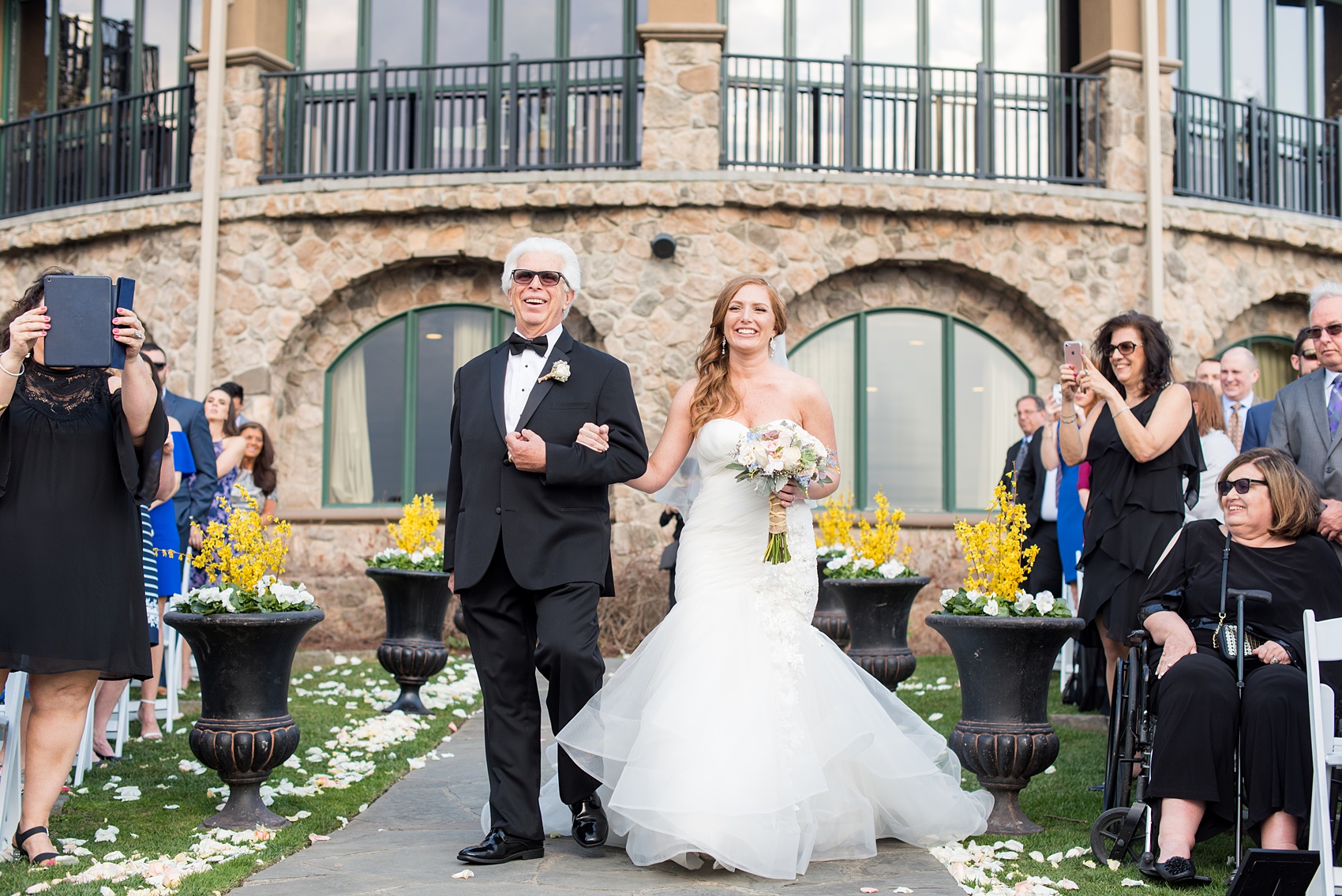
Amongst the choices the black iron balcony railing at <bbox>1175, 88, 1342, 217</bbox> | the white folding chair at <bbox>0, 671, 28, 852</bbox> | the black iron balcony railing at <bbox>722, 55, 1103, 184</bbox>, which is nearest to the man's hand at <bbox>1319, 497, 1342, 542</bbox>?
the white folding chair at <bbox>0, 671, 28, 852</bbox>

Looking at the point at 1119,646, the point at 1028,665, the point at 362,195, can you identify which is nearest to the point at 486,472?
the point at 1028,665

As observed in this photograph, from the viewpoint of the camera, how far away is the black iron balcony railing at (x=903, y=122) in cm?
1370

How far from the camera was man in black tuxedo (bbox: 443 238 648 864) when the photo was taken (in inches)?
183

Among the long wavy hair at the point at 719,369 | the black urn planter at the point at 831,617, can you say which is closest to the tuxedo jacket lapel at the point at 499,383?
the long wavy hair at the point at 719,369

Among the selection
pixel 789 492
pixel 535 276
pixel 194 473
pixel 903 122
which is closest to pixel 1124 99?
pixel 903 122

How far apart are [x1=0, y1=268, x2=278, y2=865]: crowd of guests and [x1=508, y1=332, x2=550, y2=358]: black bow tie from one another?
1342 millimetres

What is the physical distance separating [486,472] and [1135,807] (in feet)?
8.51

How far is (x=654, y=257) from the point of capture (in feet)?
42.8

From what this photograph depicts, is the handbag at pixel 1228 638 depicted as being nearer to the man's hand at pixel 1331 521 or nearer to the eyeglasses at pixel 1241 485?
the eyeglasses at pixel 1241 485

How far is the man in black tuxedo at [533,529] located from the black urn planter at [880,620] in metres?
3.24

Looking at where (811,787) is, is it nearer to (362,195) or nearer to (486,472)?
(486,472)

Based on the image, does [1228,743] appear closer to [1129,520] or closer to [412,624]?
[1129,520]

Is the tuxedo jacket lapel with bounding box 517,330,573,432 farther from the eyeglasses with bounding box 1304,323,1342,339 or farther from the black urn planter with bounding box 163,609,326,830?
the eyeglasses with bounding box 1304,323,1342,339

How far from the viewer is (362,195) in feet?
43.7
